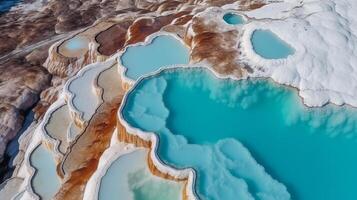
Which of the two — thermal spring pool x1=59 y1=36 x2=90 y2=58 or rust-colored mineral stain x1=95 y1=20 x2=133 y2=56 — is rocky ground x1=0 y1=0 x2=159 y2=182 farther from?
rust-colored mineral stain x1=95 y1=20 x2=133 y2=56

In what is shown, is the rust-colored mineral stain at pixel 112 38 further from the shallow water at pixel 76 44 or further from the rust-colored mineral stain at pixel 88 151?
the rust-colored mineral stain at pixel 88 151

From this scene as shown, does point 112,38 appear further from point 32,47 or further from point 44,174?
point 44,174

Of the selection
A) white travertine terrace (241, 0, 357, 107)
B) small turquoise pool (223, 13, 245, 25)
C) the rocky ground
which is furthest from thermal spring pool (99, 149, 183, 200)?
the rocky ground

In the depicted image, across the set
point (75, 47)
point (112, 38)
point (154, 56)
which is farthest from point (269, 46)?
point (75, 47)

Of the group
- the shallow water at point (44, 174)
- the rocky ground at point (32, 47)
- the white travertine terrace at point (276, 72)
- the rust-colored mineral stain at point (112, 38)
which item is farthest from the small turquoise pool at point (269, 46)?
the rocky ground at point (32, 47)

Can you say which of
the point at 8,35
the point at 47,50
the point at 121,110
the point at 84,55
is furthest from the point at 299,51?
the point at 8,35
